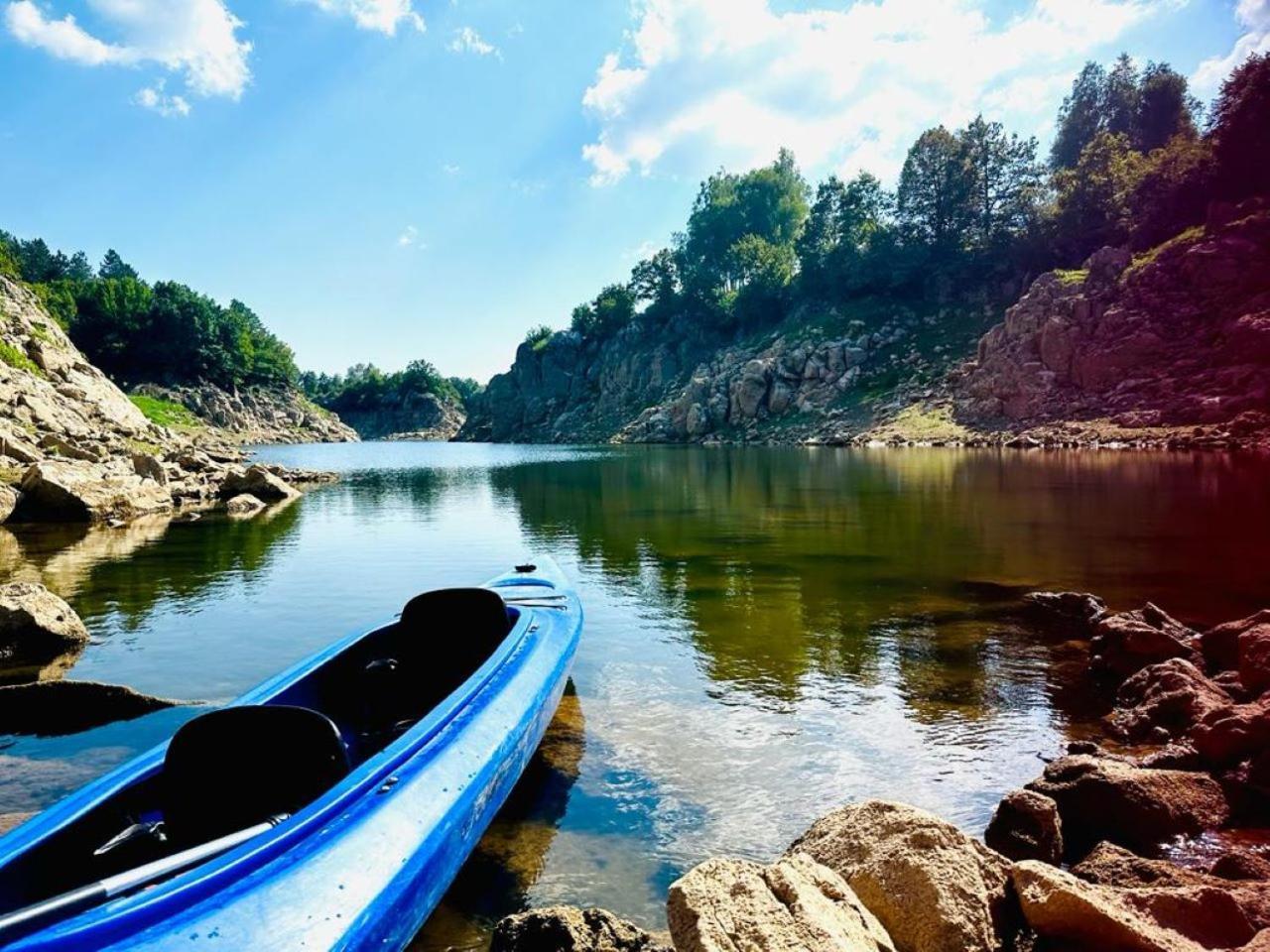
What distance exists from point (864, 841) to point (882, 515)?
19311mm

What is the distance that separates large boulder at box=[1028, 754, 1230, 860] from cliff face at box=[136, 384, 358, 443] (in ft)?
366

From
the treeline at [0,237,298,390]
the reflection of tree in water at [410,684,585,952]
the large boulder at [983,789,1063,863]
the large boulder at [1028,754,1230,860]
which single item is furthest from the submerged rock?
the treeline at [0,237,298,390]

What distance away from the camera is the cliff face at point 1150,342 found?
4266 cm

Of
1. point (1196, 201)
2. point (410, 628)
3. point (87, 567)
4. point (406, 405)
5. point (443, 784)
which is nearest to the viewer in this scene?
point (443, 784)

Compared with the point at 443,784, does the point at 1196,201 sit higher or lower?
higher

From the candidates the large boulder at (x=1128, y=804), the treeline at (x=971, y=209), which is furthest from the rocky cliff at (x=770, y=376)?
the large boulder at (x=1128, y=804)

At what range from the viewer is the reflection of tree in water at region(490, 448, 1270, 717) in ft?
33.6

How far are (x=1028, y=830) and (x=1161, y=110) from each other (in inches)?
4087

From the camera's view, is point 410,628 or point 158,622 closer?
point 410,628

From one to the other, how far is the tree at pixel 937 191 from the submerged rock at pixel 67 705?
3374 inches

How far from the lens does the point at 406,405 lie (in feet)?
536

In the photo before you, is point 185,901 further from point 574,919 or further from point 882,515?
point 882,515

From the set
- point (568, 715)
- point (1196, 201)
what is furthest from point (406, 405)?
point (568, 715)

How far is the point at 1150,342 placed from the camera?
1922 inches
